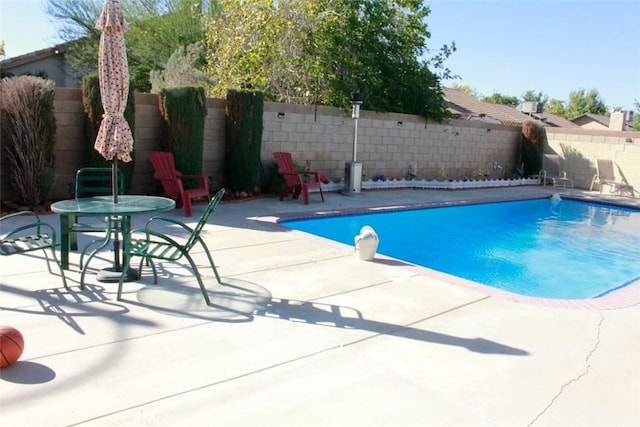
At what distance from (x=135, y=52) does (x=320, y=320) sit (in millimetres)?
18943

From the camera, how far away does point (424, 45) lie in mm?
14641

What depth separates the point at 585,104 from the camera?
59.8 metres

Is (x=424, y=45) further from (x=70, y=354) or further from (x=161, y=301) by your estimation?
(x=70, y=354)

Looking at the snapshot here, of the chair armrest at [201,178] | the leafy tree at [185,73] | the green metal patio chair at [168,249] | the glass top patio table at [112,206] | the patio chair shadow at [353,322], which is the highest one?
the leafy tree at [185,73]

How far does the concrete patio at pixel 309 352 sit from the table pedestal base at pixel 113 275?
11 centimetres

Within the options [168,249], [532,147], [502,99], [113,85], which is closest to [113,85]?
[113,85]

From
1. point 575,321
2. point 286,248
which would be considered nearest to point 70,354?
point 286,248

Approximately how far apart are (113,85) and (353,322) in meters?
2.95

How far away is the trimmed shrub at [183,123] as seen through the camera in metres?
9.04

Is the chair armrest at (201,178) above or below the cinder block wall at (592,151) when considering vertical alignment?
below

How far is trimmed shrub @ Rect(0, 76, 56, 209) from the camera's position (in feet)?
24.7

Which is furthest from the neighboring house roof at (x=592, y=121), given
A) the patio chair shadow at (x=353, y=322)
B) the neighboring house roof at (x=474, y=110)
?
the patio chair shadow at (x=353, y=322)

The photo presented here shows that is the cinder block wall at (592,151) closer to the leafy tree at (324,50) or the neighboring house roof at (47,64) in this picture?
the leafy tree at (324,50)

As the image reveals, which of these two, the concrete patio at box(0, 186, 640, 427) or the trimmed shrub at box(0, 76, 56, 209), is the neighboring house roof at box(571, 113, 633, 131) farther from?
the trimmed shrub at box(0, 76, 56, 209)
